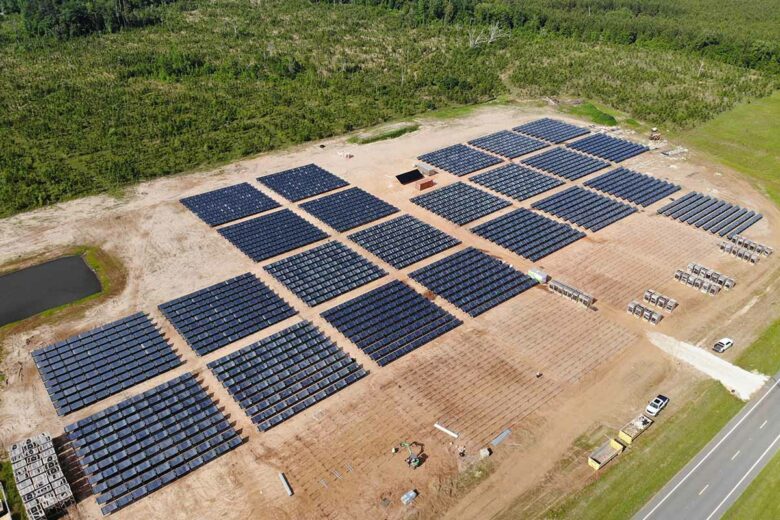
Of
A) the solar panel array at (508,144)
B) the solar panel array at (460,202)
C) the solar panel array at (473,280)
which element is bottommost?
the solar panel array at (473,280)

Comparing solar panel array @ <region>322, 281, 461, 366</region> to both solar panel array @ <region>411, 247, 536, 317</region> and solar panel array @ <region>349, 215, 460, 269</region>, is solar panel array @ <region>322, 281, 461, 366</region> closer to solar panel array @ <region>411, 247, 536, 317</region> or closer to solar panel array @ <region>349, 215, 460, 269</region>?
solar panel array @ <region>411, 247, 536, 317</region>

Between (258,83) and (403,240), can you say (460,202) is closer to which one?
(403,240)

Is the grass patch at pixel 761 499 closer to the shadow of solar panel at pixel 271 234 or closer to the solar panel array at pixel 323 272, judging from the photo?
the solar panel array at pixel 323 272

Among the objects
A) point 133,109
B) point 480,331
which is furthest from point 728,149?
point 133,109

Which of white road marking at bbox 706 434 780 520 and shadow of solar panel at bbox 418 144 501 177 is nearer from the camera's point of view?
white road marking at bbox 706 434 780 520

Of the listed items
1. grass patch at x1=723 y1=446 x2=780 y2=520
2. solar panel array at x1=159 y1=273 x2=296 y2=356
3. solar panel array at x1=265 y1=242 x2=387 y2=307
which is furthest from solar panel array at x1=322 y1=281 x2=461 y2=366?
grass patch at x1=723 y1=446 x2=780 y2=520

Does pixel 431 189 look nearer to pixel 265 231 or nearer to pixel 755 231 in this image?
pixel 265 231

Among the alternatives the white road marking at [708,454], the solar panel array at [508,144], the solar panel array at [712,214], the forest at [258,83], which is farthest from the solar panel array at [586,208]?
the forest at [258,83]

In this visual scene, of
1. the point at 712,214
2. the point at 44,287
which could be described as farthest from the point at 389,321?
the point at 712,214
